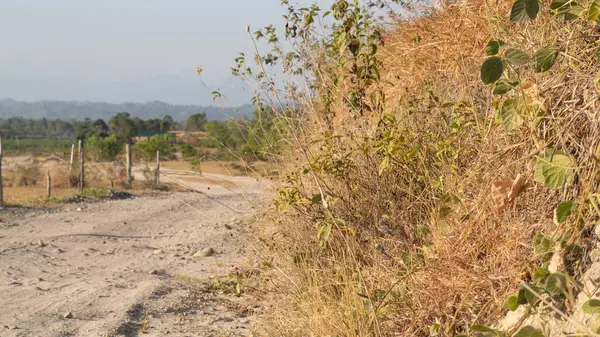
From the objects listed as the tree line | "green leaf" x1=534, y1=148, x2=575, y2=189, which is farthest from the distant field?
"green leaf" x1=534, y1=148, x2=575, y2=189

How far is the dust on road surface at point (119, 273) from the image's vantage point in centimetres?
396

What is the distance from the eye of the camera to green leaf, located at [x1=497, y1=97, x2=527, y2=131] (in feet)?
7.68

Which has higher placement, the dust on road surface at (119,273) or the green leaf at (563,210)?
the green leaf at (563,210)

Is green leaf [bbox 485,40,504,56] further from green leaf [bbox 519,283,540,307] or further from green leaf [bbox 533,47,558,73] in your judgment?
green leaf [bbox 519,283,540,307]

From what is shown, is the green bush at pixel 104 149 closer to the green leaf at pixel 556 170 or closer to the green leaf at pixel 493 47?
the green leaf at pixel 493 47

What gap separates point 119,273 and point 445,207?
4.10m

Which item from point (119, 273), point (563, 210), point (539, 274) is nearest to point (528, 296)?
point (539, 274)

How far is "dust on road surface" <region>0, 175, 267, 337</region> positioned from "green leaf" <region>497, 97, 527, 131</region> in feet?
6.01

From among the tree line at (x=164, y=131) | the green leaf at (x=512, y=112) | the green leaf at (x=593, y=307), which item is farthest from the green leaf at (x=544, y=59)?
the tree line at (x=164, y=131)

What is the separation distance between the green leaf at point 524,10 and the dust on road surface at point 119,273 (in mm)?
2113

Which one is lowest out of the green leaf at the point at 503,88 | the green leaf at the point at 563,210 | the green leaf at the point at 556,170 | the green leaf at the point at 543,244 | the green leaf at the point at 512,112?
the green leaf at the point at 543,244

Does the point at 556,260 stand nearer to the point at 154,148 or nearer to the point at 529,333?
the point at 529,333

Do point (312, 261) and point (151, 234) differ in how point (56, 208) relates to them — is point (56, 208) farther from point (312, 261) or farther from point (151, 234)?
point (312, 261)

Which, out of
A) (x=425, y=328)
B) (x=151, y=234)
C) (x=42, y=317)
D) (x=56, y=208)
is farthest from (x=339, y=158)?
(x=56, y=208)
